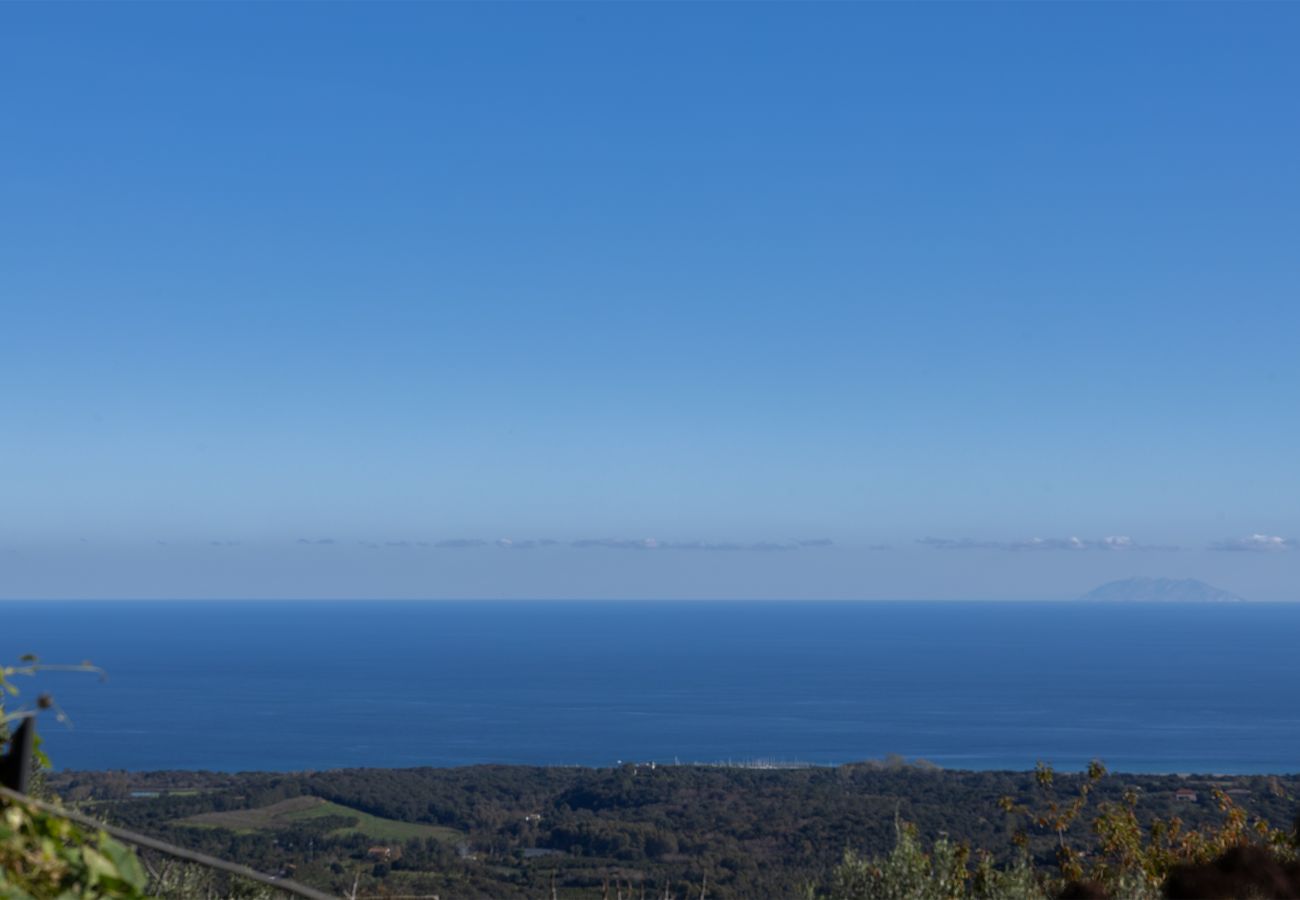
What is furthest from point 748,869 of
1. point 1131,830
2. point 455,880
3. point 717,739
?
point 717,739

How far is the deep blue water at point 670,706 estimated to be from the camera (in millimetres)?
72750

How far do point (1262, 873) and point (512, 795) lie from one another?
141 feet

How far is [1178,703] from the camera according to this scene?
10012 cm

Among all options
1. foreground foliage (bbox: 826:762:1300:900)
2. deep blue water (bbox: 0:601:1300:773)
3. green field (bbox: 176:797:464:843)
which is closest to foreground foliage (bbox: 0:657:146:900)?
foreground foliage (bbox: 826:762:1300:900)

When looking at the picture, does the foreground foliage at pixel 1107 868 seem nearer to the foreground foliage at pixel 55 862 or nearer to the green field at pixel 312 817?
the foreground foliage at pixel 55 862

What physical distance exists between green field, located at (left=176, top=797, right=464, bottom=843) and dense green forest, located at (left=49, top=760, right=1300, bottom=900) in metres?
0.13

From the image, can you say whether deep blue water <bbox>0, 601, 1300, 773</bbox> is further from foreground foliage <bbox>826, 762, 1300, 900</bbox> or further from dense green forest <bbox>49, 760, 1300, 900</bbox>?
foreground foliage <bbox>826, 762, 1300, 900</bbox>

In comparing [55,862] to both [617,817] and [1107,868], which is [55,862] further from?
[617,817]

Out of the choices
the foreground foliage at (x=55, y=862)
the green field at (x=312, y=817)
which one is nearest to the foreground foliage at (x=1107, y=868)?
the foreground foliage at (x=55, y=862)

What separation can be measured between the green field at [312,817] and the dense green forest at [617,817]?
132mm

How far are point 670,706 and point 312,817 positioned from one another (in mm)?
72107

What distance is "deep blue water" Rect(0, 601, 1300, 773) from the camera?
7275 centimetres

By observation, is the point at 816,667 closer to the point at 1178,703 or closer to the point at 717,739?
the point at 1178,703

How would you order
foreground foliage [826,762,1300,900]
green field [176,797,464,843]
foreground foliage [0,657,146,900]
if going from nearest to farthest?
foreground foliage [0,657,146,900] → foreground foliage [826,762,1300,900] → green field [176,797,464,843]
